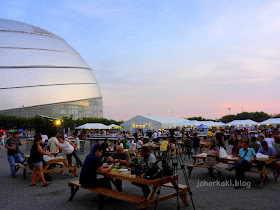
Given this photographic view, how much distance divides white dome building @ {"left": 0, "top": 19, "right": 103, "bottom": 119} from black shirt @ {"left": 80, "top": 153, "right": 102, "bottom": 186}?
57.9 meters

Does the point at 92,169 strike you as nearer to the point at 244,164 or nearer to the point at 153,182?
the point at 153,182

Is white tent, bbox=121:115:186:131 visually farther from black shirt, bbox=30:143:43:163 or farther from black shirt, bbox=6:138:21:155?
black shirt, bbox=30:143:43:163

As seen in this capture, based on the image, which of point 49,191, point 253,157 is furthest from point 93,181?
point 253,157

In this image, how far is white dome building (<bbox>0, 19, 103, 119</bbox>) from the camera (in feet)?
187

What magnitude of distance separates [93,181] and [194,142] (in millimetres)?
8074

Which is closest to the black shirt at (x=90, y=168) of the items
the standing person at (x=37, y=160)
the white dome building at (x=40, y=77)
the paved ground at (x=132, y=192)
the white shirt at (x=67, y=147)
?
the paved ground at (x=132, y=192)

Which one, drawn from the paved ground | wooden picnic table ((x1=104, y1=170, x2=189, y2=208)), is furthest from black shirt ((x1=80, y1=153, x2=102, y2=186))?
the paved ground

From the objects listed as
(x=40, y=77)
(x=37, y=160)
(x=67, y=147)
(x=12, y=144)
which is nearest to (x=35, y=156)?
(x=37, y=160)

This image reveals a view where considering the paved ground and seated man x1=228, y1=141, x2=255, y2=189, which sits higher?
seated man x1=228, y1=141, x2=255, y2=189

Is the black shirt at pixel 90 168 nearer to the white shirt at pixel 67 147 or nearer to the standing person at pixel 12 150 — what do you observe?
the white shirt at pixel 67 147

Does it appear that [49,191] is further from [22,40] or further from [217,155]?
[22,40]

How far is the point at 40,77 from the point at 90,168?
60028mm

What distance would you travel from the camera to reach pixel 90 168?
525cm

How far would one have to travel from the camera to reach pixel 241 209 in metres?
4.94
